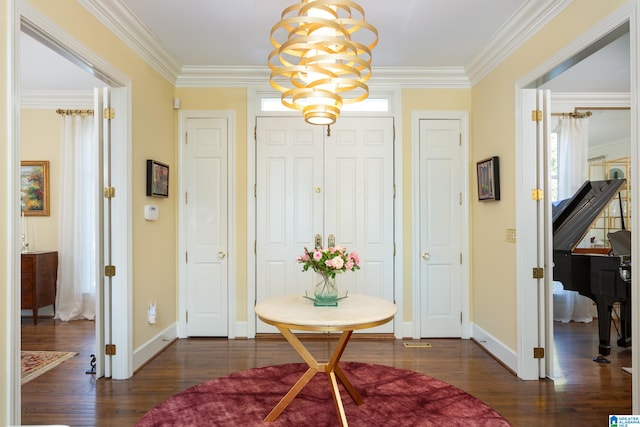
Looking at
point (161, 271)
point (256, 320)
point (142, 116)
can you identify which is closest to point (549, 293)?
point (256, 320)

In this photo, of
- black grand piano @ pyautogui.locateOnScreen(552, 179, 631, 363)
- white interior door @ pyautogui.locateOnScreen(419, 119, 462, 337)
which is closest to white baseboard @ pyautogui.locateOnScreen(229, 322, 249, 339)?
white interior door @ pyautogui.locateOnScreen(419, 119, 462, 337)

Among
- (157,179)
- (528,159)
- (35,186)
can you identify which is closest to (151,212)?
(157,179)

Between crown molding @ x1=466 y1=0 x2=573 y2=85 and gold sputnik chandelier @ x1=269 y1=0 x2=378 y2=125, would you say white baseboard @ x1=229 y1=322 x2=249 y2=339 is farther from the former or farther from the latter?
crown molding @ x1=466 y1=0 x2=573 y2=85

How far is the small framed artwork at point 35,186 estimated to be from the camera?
538cm

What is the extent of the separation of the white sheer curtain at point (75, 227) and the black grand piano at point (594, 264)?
559cm

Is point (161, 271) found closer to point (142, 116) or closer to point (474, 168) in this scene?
point (142, 116)

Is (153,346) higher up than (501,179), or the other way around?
(501,179)

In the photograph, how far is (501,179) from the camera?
384 centimetres

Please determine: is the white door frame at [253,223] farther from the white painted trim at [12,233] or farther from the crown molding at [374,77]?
the white painted trim at [12,233]

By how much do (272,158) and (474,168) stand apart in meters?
2.25

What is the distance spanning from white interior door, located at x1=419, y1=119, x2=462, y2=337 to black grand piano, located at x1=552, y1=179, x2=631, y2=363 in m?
1.00

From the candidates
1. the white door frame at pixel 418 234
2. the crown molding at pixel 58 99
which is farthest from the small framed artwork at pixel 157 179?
the white door frame at pixel 418 234

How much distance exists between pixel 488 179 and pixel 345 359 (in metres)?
2.25

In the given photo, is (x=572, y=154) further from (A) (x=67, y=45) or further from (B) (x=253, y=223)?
(A) (x=67, y=45)
